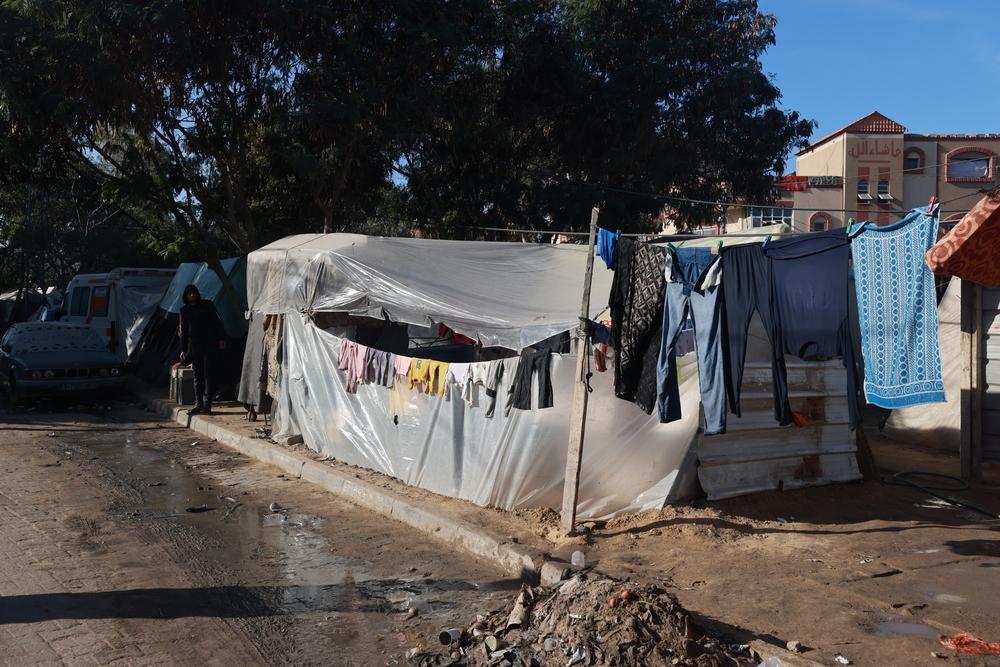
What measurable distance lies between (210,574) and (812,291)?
5.50m

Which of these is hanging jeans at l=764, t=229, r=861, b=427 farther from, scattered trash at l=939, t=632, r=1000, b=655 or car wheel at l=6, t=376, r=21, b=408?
car wheel at l=6, t=376, r=21, b=408

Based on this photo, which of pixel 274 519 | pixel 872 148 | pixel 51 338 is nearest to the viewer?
pixel 274 519

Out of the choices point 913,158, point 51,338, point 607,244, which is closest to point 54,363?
point 51,338

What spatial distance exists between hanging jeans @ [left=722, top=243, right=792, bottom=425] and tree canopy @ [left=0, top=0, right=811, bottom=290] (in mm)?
8617

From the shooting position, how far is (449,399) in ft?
27.5

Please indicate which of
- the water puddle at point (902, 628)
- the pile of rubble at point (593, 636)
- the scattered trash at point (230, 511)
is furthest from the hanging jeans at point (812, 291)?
the scattered trash at point (230, 511)

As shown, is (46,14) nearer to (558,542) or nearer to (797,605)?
(558,542)

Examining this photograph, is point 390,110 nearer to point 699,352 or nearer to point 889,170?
point 699,352

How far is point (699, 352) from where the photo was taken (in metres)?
6.83

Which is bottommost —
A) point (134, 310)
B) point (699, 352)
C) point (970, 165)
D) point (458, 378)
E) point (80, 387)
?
point (80, 387)

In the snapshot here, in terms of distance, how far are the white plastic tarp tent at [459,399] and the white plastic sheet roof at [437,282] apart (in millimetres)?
21

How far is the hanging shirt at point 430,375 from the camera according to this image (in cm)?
834

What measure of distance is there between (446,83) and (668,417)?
11.2m

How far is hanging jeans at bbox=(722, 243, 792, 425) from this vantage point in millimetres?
6812
